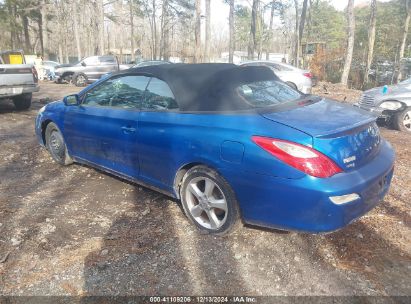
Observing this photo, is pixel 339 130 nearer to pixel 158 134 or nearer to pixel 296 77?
pixel 158 134

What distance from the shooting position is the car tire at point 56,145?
5.14 metres

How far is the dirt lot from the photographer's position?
8.70 feet

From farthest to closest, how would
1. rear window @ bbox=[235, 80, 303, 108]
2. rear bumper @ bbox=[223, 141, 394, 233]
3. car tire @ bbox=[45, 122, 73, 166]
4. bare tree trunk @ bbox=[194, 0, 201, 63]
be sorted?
1. bare tree trunk @ bbox=[194, 0, 201, 63]
2. car tire @ bbox=[45, 122, 73, 166]
3. rear window @ bbox=[235, 80, 303, 108]
4. rear bumper @ bbox=[223, 141, 394, 233]

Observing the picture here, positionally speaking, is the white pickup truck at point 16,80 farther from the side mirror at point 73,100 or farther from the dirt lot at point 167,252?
the dirt lot at point 167,252

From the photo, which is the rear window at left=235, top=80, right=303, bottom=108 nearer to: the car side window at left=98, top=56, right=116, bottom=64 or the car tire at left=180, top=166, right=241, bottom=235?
the car tire at left=180, top=166, right=241, bottom=235

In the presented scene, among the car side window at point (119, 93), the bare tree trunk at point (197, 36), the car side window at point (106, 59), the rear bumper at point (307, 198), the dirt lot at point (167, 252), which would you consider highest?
the bare tree trunk at point (197, 36)

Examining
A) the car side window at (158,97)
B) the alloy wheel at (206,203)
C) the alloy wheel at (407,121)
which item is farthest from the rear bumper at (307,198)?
the alloy wheel at (407,121)

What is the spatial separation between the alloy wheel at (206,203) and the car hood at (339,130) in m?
0.82

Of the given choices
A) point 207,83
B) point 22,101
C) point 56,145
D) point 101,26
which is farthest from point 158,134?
point 101,26

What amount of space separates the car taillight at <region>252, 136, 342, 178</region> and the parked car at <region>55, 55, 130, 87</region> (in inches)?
684

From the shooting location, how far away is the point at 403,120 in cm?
752

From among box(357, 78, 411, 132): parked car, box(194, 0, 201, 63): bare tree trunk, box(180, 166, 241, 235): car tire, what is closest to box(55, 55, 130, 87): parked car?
box(194, 0, 201, 63): bare tree trunk

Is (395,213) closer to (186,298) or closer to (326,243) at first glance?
(326,243)

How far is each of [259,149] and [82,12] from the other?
45507 millimetres
